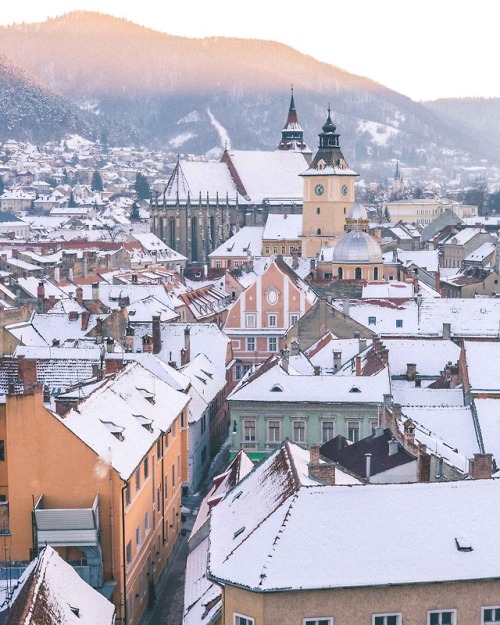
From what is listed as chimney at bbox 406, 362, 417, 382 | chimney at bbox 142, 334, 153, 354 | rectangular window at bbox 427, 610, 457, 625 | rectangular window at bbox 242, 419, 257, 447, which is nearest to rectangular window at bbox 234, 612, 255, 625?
rectangular window at bbox 427, 610, 457, 625

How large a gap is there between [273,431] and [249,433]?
109 cm

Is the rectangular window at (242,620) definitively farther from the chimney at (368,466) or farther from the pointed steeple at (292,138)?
the pointed steeple at (292,138)

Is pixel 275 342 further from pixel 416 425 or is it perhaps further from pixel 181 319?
pixel 416 425

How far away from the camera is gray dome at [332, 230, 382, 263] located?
87500 mm

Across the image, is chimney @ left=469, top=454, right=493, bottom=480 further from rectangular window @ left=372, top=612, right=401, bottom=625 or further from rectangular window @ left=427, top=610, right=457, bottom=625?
rectangular window @ left=372, top=612, right=401, bottom=625

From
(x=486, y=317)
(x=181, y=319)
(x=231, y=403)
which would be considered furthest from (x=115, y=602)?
(x=181, y=319)

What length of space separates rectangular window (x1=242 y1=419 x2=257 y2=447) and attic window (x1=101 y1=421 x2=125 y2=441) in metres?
13.4

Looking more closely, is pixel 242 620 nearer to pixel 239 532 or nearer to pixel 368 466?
pixel 239 532

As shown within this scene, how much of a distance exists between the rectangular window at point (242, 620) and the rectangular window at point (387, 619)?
9.28 feet

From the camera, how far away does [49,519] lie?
35.7 m

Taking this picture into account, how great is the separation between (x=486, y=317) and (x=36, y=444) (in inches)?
1487

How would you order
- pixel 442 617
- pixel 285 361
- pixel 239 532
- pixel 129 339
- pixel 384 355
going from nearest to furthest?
pixel 442 617 < pixel 239 532 < pixel 384 355 < pixel 285 361 < pixel 129 339

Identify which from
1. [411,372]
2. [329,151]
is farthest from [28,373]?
[329,151]

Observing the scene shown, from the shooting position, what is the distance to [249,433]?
5166cm
